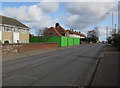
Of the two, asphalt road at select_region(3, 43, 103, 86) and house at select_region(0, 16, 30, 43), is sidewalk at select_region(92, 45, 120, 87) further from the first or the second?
house at select_region(0, 16, 30, 43)

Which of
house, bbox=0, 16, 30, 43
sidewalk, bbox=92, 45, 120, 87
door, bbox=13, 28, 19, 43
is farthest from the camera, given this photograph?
door, bbox=13, 28, 19, 43

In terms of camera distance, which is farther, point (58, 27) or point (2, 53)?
point (58, 27)

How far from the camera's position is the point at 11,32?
30.9 metres

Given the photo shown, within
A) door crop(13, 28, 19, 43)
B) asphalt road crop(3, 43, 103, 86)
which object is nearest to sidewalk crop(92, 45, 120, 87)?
asphalt road crop(3, 43, 103, 86)

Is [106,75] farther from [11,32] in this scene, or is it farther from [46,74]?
[11,32]

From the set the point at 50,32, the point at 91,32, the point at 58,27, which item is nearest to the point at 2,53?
the point at 50,32

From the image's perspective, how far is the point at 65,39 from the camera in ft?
153

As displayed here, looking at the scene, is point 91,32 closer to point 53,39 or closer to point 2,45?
point 53,39

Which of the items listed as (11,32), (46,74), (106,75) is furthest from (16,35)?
(106,75)

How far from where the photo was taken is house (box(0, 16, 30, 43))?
94.4ft

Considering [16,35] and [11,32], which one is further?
[16,35]

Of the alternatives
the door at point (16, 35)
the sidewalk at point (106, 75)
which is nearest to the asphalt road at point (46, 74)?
the sidewalk at point (106, 75)

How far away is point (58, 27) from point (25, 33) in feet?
132

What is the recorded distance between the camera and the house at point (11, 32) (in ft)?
94.4
